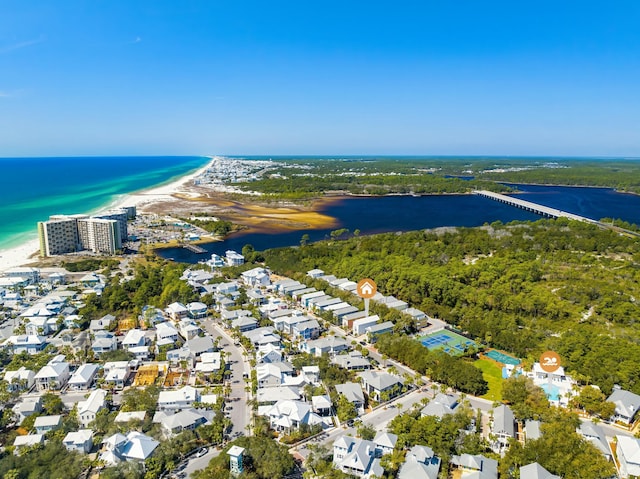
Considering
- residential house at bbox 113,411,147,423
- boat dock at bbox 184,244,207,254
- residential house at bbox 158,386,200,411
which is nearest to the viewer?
residential house at bbox 113,411,147,423

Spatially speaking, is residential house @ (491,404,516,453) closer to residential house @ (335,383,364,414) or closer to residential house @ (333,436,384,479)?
residential house @ (333,436,384,479)

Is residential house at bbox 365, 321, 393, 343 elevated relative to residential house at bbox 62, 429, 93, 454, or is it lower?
elevated

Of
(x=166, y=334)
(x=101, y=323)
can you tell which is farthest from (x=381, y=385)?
(x=101, y=323)

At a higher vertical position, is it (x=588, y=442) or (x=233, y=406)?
(x=588, y=442)

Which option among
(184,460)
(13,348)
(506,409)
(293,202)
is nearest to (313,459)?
(184,460)

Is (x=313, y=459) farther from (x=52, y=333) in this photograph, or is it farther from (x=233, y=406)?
(x=52, y=333)

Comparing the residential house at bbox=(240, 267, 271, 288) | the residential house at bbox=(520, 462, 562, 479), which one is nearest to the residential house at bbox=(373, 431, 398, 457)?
the residential house at bbox=(520, 462, 562, 479)
